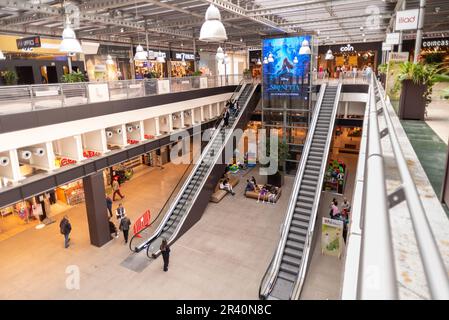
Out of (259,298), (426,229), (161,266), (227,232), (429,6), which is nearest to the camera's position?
(426,229)

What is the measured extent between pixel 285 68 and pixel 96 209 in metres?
16.1

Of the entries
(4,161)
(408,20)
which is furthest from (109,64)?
(408,20)

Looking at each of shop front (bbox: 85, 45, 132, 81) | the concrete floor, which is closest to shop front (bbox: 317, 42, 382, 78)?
shop front (bbox: 85, 45, 132, 81)

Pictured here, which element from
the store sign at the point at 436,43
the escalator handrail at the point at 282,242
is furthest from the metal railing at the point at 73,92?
the store sign at the point at 436,43

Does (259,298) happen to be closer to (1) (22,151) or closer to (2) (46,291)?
(2) (46,291)

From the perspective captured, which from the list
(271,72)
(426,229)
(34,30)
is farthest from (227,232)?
(34,30)

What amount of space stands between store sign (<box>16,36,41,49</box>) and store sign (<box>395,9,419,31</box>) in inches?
743

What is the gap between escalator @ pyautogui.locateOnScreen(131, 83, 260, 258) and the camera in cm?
1458

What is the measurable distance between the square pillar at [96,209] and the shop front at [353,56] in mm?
31479

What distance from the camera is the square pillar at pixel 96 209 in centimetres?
1380

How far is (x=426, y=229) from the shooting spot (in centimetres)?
99

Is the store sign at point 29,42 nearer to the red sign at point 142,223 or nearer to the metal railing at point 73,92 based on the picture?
the metal railing at point 73,92

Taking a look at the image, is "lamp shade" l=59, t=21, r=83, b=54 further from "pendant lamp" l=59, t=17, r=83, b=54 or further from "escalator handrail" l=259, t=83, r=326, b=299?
"escalator handrail" l=259, t=83, r=326, b=299

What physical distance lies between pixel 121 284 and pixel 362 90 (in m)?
19.4
